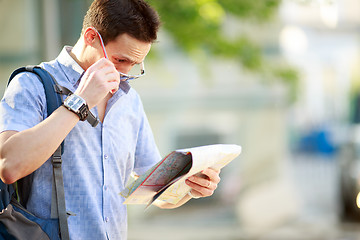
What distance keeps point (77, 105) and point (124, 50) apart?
0.34 m

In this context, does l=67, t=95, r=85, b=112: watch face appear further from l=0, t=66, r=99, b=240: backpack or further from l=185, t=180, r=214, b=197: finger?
l=185, t=180, r=214, b=197: finger

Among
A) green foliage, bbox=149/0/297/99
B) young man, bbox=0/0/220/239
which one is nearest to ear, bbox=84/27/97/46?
young man, bbox=0/0/220/239

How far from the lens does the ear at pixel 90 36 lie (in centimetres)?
219

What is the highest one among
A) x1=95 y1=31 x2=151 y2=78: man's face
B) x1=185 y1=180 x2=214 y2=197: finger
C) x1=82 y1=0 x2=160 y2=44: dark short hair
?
x1=82 y1=0 x2=160 y2=44: dark short hair

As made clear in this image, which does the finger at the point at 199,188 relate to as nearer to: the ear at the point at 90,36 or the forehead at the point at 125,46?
the forehead at the point at 125,46

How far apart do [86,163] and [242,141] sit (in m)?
8.14

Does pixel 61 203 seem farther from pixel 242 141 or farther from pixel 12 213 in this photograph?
pixel 242 141

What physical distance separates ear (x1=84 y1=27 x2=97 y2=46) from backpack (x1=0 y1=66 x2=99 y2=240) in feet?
0.64

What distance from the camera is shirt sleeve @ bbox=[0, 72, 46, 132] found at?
1975mm

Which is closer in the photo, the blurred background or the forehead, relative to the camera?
the forehead

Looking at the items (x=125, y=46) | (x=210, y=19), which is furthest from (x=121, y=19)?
(x=210, y=19)

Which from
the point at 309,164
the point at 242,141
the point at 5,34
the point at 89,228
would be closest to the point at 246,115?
the point at 242,141

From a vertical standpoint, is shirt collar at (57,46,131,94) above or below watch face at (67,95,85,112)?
above

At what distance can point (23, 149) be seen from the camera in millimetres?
1879
